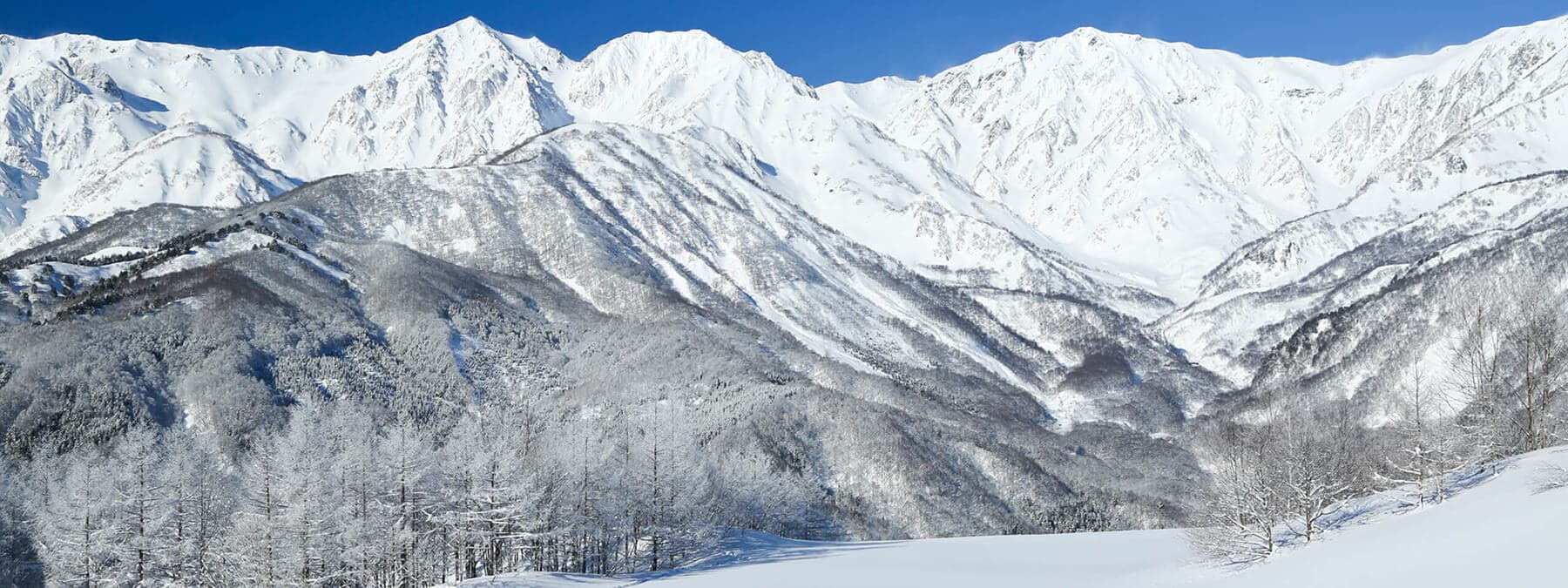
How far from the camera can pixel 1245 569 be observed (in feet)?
180

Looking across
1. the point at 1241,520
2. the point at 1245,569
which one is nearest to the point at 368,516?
the point at 1241,520

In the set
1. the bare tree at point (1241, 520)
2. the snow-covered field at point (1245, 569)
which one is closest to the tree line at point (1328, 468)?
the bare tree at point (1241, 520)

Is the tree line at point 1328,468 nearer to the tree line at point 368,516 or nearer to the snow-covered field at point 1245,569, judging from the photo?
the snow-covered field at point 1245,569

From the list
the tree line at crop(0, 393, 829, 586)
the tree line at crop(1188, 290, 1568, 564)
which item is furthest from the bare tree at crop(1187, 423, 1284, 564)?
the tree line at crop(0, 393, 829, 586)

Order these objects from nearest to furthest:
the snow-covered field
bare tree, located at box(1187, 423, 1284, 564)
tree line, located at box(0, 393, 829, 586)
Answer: the snow-covered field, bare tree, located at box(1187, 423, 1284, 564), tree line, located at box(0, 393, 829, 586)

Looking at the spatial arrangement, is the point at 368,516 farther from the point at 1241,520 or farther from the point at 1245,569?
the point at 1245,569

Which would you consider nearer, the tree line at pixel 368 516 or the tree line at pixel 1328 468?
the tree line at pixel 1328 468

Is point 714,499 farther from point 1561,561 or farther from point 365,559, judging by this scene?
point 1561,561

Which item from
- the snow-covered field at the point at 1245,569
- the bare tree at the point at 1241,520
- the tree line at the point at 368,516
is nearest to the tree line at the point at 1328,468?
the bare tree at the point at 1241,520

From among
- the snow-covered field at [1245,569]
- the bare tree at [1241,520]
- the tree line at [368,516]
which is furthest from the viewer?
the tree line at [368,516]

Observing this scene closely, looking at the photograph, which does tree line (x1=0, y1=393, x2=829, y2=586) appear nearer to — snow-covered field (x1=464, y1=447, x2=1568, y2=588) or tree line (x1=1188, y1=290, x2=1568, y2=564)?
snow-covered field (x1=464, y1=447, x2=1568, y2=588)

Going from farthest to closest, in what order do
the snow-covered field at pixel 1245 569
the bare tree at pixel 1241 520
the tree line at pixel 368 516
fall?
the tree line at pixel 368 516 < the bare tree at pixel 1241 520 < the snow-covered field at pixel 1245 569

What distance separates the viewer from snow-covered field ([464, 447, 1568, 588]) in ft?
119

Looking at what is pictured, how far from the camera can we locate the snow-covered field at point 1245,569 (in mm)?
36219
